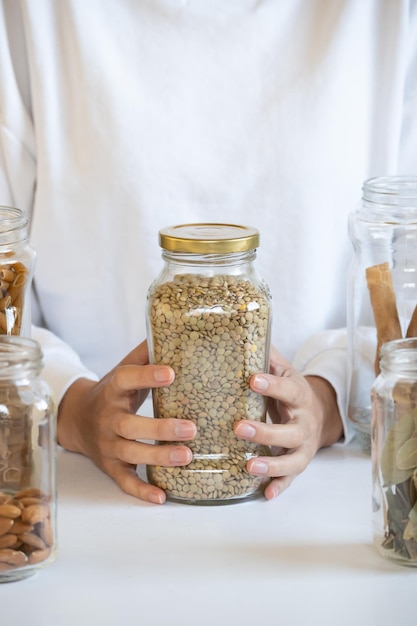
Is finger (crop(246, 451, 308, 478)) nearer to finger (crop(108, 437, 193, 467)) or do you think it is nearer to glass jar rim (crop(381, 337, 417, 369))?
finger (crop(108, 437, 193, 467))

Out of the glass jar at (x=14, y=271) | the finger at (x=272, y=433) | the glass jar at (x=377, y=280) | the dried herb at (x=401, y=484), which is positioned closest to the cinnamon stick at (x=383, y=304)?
the glass jar at (x=377, y=280)

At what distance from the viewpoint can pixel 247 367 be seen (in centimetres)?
99

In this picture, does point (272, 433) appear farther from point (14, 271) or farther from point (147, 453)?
point (14, 271)

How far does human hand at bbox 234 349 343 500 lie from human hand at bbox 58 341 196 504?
0.07 meters

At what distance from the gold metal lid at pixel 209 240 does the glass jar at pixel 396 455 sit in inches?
6.9

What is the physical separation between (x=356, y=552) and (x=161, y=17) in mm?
783

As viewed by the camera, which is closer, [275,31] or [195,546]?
[195,546]

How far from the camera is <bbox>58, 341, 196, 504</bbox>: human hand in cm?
99

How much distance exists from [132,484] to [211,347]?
6.6 inches

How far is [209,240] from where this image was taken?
3.17 feet

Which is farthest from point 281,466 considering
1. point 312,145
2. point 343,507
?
point 312,145

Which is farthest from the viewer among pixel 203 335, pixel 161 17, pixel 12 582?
pixel 161 17

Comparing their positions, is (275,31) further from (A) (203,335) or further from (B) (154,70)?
(A) (203,335)

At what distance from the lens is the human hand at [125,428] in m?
0.99
